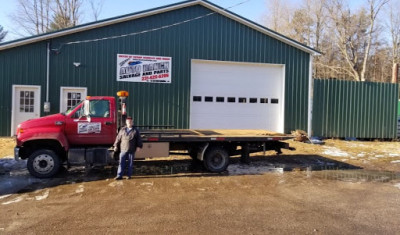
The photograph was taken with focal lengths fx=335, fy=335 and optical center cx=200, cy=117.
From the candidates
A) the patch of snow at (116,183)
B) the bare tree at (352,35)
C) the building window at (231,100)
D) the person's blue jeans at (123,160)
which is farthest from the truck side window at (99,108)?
the bare tree at (352,35)

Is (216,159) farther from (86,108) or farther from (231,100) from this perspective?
(231,100)

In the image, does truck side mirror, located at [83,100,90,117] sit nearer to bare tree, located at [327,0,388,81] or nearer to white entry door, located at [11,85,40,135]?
white entry door, located at [11,85,40,135]

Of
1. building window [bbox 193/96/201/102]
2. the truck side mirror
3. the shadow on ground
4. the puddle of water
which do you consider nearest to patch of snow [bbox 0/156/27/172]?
the shadow on ground

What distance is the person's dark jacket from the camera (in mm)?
8645

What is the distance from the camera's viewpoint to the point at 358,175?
10.1m

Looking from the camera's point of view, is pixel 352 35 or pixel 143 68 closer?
pixel 143 68

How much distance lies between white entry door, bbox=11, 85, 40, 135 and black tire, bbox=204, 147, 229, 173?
9.11 metres

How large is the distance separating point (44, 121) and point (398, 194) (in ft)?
29.3

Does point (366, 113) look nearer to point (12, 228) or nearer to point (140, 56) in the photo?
point (140, 56)

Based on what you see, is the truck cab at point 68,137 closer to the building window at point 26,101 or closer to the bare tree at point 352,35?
the building window at point 26,101

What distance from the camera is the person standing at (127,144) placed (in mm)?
8656

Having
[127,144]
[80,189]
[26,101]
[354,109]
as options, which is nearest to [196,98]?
[26,101]

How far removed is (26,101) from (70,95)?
1889 millimetres

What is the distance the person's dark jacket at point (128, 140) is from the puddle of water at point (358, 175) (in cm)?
524
